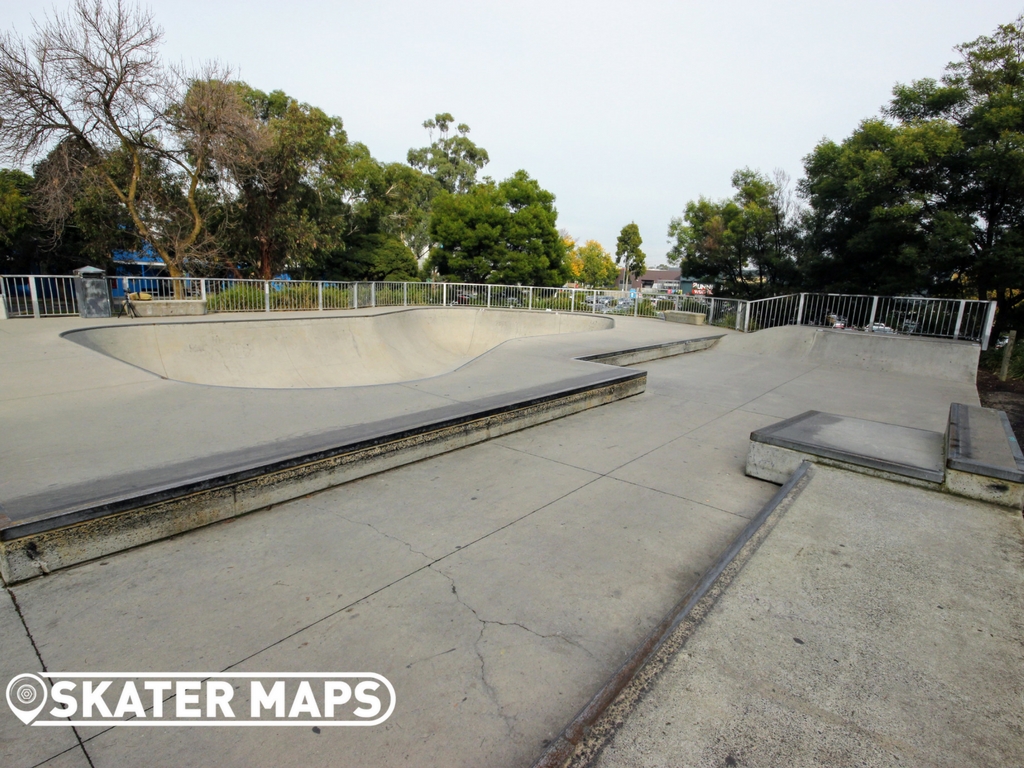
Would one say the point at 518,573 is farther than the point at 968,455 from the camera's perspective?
No

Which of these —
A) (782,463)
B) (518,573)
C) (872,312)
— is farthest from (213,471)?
(872,312)

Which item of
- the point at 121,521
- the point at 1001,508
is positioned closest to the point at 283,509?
the point at 121,521

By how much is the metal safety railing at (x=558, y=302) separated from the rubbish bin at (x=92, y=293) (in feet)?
1.61

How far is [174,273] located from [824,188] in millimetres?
23695

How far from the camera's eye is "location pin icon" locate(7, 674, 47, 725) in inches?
80.0

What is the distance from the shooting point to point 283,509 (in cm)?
387

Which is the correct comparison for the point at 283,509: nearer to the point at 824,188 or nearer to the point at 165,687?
the point at 165,687

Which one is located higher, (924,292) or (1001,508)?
(924,292)

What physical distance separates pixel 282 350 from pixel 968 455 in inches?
479

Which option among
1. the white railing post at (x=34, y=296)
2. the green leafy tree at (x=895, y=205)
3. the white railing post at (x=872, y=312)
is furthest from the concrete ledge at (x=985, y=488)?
the white railing post at (x=34, y=296)

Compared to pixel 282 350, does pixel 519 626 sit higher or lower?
lower

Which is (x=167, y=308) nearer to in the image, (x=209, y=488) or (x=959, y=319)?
(x=209, y=488)

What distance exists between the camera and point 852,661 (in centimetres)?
224

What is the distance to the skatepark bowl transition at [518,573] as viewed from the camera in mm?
1946
